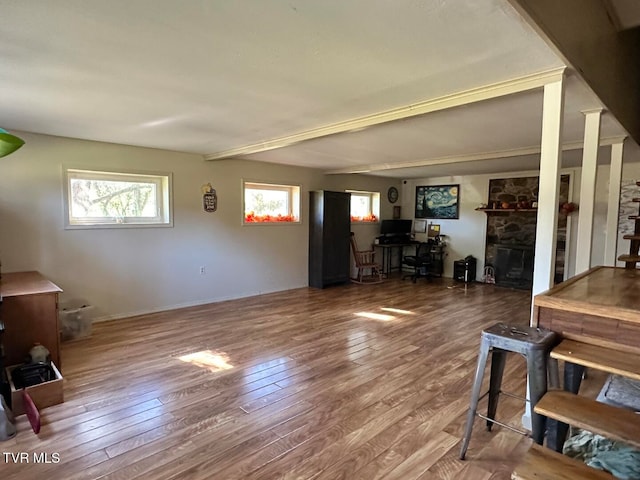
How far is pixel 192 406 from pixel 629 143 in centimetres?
498

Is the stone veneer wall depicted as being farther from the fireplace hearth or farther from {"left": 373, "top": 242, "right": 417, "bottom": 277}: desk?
{"left": 373, "top": 242, "right": 417, "bottom": 277}: desk

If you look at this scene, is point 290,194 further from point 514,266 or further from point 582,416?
point 582,416

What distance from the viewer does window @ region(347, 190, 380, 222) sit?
774 centimetres

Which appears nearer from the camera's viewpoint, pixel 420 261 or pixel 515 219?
pixel 515 219

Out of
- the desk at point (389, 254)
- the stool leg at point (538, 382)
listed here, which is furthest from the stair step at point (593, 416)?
the desk at point (389, 254)

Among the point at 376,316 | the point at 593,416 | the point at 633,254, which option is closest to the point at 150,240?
the point at 376,316

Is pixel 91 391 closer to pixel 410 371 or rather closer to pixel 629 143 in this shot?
pixel 410 371

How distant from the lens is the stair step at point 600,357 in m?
1.42

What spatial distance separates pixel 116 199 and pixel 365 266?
4.36 meters

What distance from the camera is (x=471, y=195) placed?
7.36m

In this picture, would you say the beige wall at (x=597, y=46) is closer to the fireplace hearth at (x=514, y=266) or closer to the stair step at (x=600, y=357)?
the stair step at (x=600, y=357)

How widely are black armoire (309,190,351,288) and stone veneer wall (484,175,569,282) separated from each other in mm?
2836

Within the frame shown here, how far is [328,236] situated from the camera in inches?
253

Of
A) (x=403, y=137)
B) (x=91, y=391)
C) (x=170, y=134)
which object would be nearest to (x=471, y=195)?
(x=403, y=137)
